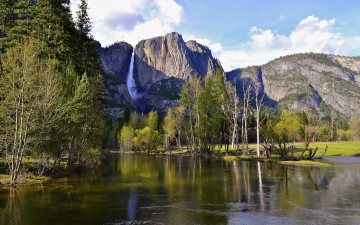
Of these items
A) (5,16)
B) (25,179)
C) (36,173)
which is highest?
(5,16)

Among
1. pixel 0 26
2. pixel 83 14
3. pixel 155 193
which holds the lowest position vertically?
pixel 155 193

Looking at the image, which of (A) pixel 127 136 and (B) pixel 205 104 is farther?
(A) pixel 127 136

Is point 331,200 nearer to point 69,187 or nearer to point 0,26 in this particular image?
point 69,187

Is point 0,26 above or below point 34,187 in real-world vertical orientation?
above

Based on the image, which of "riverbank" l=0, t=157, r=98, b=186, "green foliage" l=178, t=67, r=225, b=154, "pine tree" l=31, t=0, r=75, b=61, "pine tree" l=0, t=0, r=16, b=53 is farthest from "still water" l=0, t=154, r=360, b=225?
"green foliage" l=178, t=67, r=225, b=154

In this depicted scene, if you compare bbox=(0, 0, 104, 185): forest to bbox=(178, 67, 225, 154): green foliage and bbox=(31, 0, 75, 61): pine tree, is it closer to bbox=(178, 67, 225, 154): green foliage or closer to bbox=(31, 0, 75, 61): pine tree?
bbox=(31, 0, 75, 61): pine tree

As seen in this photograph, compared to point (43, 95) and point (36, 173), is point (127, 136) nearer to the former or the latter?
point (36, 173)

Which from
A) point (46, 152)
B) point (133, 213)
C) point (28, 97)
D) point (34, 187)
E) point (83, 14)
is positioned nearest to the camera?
point (133, 213)

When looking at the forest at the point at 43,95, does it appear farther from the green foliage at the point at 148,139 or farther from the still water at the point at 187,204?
the green foliage at the point at 148,139

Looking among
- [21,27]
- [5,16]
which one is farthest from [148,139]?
[21,27]

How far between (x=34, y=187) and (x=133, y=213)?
528 inches

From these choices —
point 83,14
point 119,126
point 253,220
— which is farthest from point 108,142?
point 253,220

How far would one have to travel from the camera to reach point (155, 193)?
2019 cm

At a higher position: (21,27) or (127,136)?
(21,27)
